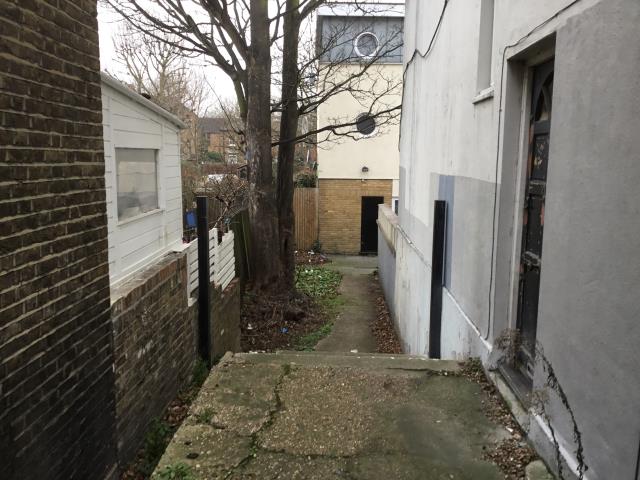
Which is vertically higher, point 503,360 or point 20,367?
point 20,367

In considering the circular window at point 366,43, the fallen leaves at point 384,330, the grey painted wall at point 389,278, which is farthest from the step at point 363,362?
the circular window at point 366,43

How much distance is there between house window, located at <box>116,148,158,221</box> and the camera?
16.6 feet

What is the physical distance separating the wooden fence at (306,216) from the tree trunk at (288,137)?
8.84m

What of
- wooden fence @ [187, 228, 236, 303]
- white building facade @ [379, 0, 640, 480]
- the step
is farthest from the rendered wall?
the step

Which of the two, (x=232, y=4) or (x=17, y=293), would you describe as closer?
(x=17, y=293)

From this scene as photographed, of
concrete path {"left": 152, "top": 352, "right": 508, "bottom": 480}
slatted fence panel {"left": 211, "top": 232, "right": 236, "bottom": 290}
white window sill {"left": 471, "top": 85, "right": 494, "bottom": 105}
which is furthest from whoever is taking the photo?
slatted fence panel {"left": 211, "top": 232, "right": 236, "bottom": 290}

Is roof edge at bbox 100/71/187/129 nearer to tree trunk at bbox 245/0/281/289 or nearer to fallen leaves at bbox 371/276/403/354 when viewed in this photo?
tree trunk at bbox 245/0/281/289

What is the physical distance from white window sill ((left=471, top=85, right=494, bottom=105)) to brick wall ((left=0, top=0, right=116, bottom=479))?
2.92m

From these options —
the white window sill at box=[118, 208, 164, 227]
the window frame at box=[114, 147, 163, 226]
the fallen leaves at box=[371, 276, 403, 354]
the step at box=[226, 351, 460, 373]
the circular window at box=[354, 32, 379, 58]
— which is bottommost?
the fallen leaves at box=[371, 276, 403, 354]

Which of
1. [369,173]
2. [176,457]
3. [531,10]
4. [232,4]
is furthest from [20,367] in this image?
[369,173]

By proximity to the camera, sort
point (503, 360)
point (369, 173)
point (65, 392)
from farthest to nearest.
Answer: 1. point (369, 173)
2. point (503, 360)
3. point (65, 392)

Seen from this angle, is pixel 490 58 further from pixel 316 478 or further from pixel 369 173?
pixel 369 173

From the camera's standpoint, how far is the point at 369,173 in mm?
21859

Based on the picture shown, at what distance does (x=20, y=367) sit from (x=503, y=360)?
10.8ft
